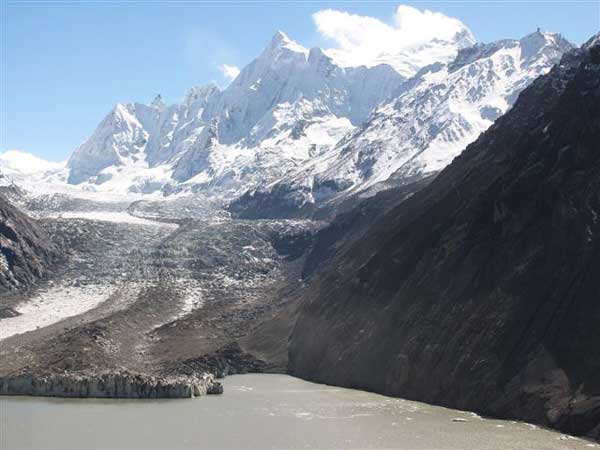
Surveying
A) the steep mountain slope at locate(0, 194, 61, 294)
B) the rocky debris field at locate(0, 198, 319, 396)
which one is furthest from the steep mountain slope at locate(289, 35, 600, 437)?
the steep mountain slope at locate(0, 194, 61, 294)

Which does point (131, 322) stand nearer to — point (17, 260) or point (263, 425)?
point (17, 260)

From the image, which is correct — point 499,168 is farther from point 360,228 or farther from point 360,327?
point 360,228

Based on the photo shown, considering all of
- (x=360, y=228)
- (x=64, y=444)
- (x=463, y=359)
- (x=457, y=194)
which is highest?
(x=360, y=228)

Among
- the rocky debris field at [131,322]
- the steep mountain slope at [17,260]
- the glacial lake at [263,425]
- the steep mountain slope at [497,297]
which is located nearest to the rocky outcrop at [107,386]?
the rocky debris field at [131,322]

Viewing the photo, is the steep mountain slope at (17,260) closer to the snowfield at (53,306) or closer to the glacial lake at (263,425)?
the snowfield at (53,306)

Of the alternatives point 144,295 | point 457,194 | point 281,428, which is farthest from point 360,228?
point 281,428

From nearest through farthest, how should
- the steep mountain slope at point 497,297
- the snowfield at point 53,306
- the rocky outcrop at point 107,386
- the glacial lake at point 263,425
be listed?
the glacial lake at point 263,425, the steep mountain slope at point 497,297, the rocky outcrop at point 107,386, the snowfield at point 53,306

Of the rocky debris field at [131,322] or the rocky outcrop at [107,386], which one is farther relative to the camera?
the rocky debris field at [131,322]

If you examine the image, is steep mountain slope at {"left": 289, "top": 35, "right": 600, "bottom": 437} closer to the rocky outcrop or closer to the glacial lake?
the glacial lake
